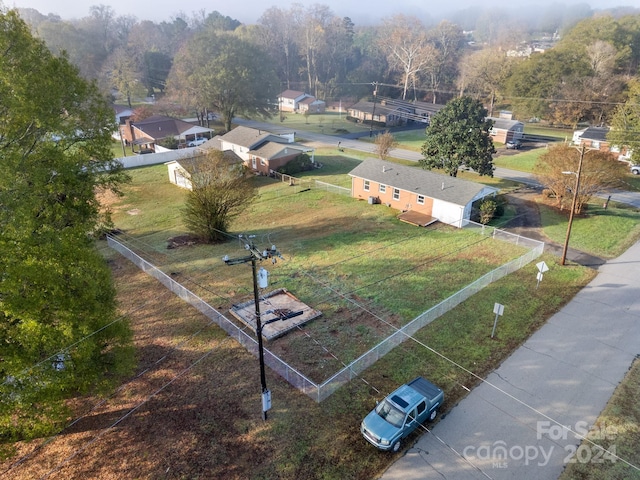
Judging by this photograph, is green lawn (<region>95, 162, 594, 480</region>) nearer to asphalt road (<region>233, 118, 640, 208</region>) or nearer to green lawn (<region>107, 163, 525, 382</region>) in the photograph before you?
green lawn (<region>107, 163, 525, 382</region>)

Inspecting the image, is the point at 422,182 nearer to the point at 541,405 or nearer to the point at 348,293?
the point at 348,293

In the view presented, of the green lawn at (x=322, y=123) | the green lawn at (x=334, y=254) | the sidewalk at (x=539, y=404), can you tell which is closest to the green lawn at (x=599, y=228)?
the green lawn at (x=334, y=254)

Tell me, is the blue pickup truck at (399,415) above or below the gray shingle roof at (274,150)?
below

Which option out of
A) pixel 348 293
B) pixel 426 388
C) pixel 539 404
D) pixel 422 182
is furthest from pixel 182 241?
pixel 539 404

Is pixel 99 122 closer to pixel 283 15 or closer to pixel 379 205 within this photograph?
pixel 379 205

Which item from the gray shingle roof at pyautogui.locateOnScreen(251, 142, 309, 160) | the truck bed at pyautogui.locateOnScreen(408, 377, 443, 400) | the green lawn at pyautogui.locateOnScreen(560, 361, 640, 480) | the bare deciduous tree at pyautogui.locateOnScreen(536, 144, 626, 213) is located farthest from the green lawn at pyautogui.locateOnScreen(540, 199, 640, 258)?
the gray shingle roof at pyautogui.locateOnScreen(251, 142, 309, 160)

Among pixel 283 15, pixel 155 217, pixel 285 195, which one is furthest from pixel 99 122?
pixel 283 15

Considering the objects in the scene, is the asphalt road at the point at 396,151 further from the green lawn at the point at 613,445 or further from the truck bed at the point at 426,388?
the truck bed at the point at 426,388
